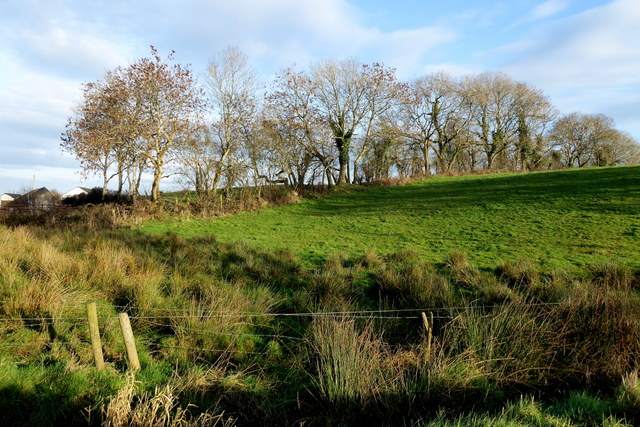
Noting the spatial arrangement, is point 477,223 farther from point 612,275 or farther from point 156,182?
point 156,182

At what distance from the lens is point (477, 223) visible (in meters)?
15.5

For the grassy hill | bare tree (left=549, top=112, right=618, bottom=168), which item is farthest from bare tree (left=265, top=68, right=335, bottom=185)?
bare tree (left=549, top=112, right=618, bottom=168)

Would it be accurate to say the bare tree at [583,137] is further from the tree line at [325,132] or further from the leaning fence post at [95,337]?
the leaning fence post at [95,337]

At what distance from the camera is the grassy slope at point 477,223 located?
1090 cm

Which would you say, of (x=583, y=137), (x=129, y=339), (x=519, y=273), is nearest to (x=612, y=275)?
(x=519, y=273)

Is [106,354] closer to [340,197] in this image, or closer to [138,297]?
[138,297]

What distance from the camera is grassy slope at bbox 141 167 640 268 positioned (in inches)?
429

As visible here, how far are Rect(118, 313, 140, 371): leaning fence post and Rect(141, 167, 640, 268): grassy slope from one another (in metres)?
6.73

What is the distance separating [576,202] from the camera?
16.8 metres

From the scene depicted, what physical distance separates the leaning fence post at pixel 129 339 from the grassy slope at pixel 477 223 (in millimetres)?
6732

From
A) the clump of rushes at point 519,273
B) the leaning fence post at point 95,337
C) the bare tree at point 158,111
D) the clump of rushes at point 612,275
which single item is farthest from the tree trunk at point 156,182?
the clump of rushes at point 612,275

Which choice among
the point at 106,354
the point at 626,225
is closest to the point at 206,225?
the point at 106,354

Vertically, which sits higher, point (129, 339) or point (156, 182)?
point (156, 182)

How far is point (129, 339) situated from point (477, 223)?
14.5m
